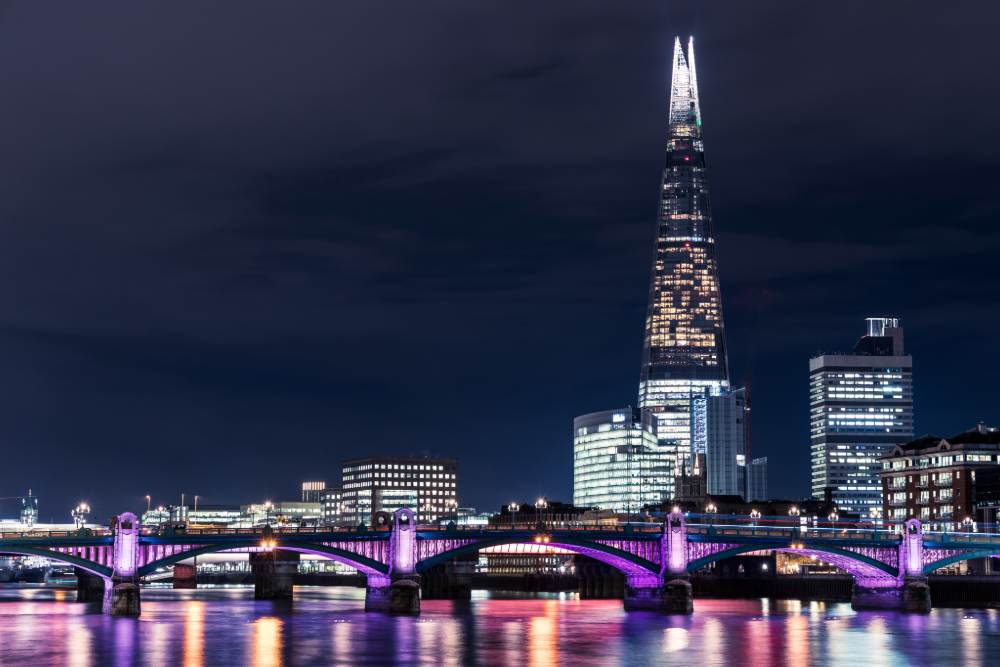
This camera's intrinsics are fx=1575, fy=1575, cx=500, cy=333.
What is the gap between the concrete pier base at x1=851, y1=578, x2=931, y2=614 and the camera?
18738 centimetres

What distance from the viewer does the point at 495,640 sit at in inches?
5497

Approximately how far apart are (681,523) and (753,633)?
35282 mm

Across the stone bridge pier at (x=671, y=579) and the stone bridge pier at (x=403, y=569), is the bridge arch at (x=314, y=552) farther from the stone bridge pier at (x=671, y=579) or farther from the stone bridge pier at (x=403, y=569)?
the stone bridge pier at (x=671, y=579)

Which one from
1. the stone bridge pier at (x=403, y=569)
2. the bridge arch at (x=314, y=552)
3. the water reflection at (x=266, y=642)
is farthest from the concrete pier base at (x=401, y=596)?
the water reflection at (x=266, y=642)

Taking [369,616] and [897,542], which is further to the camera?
[897,542]

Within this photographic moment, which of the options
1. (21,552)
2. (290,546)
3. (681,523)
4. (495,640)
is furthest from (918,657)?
(21,552)

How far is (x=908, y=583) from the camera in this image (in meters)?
190

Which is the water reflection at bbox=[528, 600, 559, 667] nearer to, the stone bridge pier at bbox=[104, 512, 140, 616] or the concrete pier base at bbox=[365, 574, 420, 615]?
the concrete pier base at bbox=[365, 574, 420, 615]

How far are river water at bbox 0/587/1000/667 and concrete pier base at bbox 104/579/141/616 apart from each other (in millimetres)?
2600

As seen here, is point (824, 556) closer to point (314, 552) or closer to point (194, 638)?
point (314, 552)

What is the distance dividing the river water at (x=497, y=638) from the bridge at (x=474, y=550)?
4.40m

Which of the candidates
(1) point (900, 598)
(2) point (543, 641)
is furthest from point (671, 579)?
(2) point (543, 641)

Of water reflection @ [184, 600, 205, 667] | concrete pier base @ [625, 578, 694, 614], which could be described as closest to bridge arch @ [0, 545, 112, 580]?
water reflection @ [184, 600, 205, 667]

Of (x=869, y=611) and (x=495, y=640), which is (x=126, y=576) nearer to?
(x=495, y=640)
